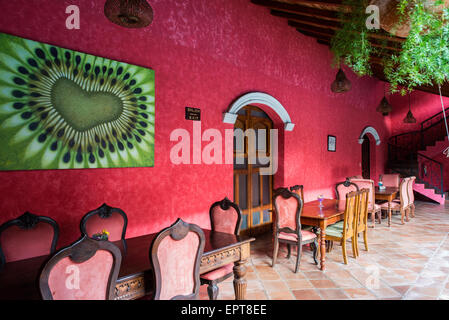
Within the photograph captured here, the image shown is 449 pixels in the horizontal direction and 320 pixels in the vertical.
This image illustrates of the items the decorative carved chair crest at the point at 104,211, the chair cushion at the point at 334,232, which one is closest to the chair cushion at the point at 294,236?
the chair cushion at the point at 334,232

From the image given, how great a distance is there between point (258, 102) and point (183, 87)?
64.3 inches

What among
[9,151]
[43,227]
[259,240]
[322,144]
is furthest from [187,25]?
[322,144]

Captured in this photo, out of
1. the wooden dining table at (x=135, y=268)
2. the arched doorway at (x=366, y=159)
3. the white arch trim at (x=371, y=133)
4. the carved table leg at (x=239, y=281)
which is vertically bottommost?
the carved table leg at (x=239, y=281)

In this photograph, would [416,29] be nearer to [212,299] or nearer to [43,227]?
[212,299]

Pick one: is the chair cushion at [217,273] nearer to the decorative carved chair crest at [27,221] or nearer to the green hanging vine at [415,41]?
the decorative carved chair crest at [27,221]

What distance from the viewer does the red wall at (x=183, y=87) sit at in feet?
8.76

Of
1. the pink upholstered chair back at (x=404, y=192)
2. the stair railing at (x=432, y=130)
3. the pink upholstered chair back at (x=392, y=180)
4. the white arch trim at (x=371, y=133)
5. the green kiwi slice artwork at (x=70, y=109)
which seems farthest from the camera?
the stair railing at (x=432, y=130)

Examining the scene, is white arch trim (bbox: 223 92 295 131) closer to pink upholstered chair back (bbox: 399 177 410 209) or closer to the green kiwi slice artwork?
the green kiwi slice artwork

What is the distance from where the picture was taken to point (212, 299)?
2.50 m

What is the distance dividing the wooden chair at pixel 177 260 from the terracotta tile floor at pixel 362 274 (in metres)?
1.07

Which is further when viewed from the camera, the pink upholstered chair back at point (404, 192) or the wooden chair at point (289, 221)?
the pink upholstered chair back at point (404, 192)

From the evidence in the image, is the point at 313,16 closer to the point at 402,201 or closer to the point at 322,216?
the point at 322,216

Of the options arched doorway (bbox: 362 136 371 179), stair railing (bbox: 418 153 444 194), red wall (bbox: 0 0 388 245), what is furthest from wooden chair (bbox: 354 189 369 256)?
stair railing (bbox: 418 153 444 194)

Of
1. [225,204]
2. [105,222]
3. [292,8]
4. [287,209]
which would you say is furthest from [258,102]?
[105,222]
